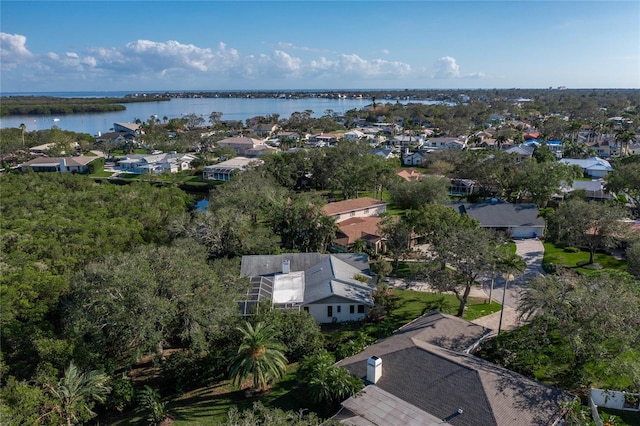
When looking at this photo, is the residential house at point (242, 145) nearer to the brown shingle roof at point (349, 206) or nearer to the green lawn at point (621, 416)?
the brown shingle roof at point (349, 206)

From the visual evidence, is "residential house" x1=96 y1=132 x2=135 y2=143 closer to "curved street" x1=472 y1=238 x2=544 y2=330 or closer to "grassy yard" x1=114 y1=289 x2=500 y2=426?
"curved street" x1=472 y1=238 x2=544 y2=330

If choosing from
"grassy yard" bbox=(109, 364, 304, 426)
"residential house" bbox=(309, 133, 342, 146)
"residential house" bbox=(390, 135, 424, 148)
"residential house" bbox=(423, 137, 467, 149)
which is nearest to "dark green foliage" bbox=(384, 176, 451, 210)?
"grassy yard" bbox=(109, 364, 304, 426)

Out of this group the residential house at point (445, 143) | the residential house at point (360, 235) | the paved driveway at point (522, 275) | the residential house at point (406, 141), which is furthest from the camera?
the residential house at point (406, 141)

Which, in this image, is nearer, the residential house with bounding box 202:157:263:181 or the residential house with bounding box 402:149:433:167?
the residential house with bounding box 202:157:263:181

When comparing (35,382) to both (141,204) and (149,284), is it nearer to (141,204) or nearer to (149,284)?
(149,284)

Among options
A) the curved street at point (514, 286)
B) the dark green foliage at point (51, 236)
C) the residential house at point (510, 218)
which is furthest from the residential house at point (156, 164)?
the curved street at point (514, 286)

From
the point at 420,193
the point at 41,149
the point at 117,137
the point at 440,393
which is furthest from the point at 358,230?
the point at 117,137
